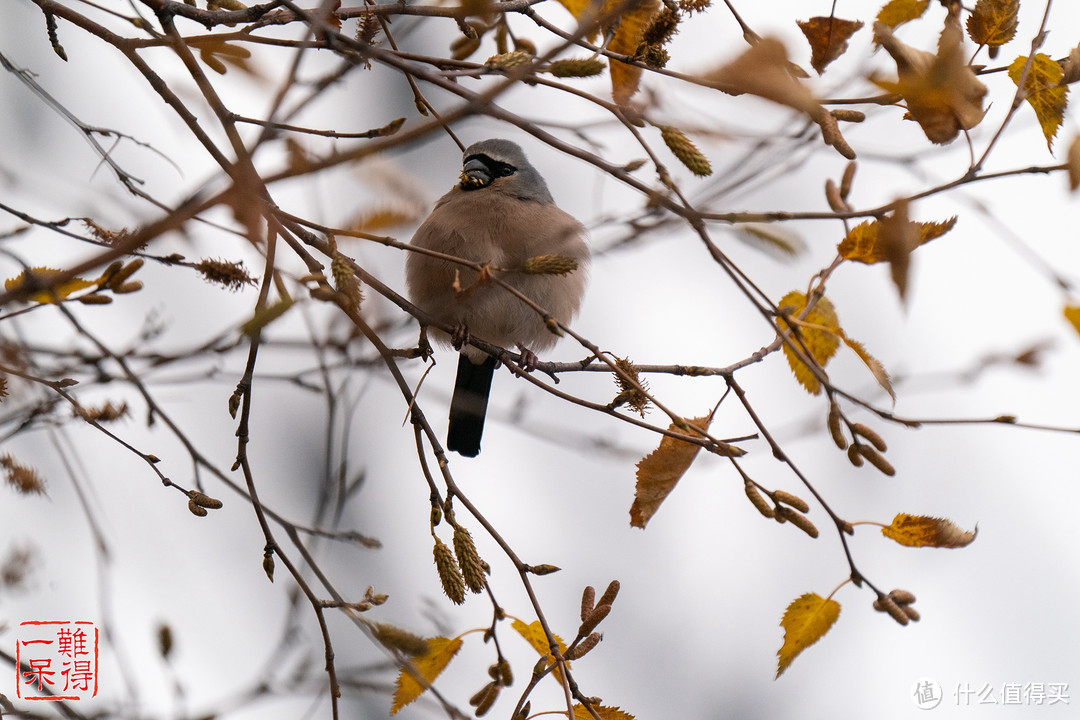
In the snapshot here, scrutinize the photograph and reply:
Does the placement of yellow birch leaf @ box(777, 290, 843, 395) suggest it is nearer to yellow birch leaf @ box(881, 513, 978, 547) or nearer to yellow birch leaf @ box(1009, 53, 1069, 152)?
yellow birch leaf @ box(881, 513, 978, 547)

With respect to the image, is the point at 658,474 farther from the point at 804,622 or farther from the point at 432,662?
the point at 432,662

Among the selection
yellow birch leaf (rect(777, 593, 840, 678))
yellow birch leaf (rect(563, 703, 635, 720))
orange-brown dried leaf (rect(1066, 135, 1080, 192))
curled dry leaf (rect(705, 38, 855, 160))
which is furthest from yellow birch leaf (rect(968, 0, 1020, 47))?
yellow birch leaf (rect(563, 703, 635, 720))

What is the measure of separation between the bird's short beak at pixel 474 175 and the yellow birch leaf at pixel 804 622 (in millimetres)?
2842

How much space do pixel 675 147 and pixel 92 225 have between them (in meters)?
1.59

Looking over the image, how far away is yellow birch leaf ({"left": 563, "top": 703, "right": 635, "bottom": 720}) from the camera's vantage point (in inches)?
87.0

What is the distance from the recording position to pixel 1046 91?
2055mm

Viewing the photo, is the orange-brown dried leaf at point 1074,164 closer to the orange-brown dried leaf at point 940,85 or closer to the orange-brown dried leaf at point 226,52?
the orange-brown dried leaf at point 940,85

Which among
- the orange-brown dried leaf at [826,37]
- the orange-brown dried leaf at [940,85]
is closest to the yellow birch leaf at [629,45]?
the orange-brown dried leaf at [826,37]

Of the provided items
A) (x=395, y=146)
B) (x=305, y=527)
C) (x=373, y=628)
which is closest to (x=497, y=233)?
(x=305, y=527)

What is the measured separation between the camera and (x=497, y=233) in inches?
164

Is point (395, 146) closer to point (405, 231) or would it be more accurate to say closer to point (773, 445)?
point (405, 231)

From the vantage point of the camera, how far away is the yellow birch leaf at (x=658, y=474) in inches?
90.4

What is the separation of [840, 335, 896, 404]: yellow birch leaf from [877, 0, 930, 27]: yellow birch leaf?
769 mm

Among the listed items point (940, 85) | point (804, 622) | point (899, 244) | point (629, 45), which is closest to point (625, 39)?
point (629, 45)
